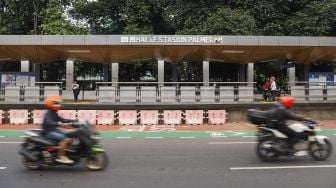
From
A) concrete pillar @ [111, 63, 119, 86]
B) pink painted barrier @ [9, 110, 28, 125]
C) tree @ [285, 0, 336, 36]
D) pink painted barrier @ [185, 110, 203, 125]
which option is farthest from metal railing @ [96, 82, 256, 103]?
tree @ [285, 0, 336, 36]

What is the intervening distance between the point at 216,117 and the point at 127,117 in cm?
434

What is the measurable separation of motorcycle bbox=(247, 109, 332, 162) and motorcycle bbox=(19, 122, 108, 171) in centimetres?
378

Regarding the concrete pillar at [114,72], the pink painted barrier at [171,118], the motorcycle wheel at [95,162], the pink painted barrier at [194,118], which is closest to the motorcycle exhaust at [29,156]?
the motorcycle wheel at [95,162]

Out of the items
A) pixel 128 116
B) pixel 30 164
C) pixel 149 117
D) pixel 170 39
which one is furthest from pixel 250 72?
pixel 30 164

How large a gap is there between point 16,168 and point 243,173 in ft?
16.3

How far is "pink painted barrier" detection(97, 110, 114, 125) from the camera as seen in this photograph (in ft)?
73.7

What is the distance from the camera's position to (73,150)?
32.4 ft

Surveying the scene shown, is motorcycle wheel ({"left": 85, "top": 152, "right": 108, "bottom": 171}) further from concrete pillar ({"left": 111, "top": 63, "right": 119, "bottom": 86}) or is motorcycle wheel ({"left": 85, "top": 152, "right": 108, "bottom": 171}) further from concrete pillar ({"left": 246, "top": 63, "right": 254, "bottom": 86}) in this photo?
concrete pillar ({"left": 246, "top": 63, "right": 254, "bottom": 86})

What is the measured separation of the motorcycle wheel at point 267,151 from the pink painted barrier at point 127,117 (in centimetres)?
1204

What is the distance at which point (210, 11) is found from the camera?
41312 mm

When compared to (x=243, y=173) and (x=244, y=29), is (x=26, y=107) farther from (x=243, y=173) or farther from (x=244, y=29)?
(x=244, y=29)

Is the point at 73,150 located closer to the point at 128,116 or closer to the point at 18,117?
the point at 128,116

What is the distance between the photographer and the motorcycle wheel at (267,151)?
36.2 ft

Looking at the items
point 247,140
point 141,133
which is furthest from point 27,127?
point 247,140
